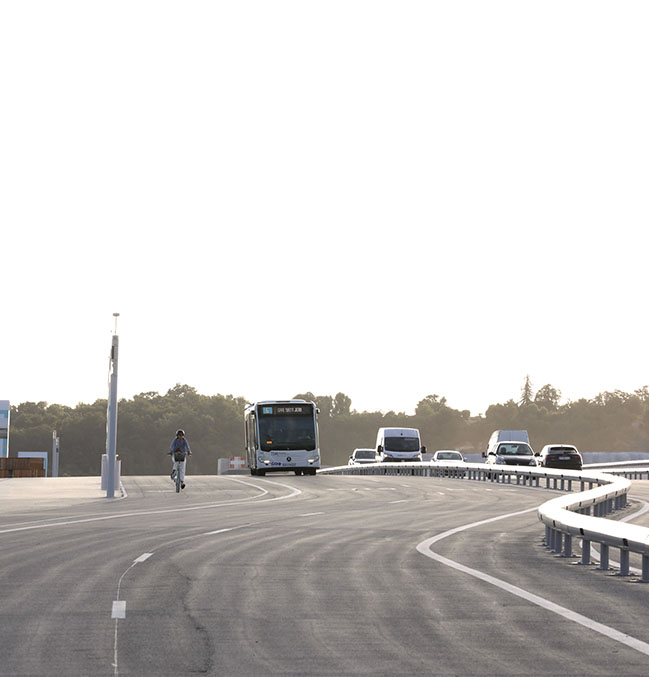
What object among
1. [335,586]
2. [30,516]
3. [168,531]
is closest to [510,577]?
[335,586]

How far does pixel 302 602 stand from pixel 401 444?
2170 inches

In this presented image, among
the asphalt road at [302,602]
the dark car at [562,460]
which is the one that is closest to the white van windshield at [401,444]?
the dark car at [562,460]

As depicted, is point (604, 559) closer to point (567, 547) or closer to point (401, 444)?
point (567, 547)

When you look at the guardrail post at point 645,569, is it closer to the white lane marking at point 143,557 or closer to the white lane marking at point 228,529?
the white lane marking at point 143,557

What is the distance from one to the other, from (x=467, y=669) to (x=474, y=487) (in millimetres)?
37222

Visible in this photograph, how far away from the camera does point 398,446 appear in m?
66.7

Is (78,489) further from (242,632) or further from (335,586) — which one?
(242,632)

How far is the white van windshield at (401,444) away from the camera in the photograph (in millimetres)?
66562

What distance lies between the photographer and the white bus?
2021 inches

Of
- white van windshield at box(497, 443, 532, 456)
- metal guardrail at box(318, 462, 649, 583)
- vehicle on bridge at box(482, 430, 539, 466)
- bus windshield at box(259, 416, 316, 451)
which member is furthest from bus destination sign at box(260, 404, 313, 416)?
metal guardrail at box(318, 462, 649, 583)

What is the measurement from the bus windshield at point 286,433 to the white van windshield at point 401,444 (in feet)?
49.3

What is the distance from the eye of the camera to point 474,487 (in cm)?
4534

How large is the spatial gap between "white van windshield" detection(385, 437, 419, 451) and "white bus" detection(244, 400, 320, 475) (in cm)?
1401

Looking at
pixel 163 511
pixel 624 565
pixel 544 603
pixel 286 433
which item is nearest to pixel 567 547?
pixel 624 565
